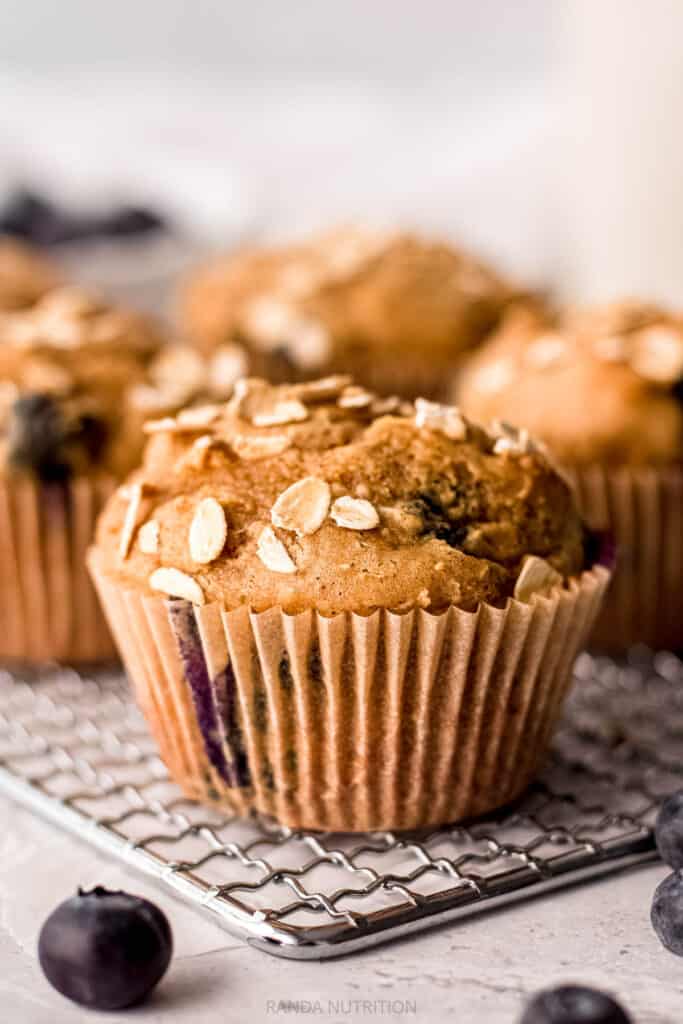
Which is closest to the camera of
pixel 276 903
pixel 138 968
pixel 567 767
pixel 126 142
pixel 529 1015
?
pixel 529 1015

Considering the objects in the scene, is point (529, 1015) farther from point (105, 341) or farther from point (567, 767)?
point (105, 341)

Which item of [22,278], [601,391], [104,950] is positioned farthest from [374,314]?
[104,950]

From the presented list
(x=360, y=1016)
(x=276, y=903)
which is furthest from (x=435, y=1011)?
(x=276, y=903)

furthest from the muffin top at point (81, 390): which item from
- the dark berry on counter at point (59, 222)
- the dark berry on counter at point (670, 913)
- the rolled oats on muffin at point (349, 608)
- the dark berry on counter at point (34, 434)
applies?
the dark berry on counter at point (59, 222)

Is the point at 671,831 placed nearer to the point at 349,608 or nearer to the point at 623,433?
the point at 349,608

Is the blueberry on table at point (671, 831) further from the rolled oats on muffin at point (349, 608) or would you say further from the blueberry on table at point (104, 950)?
the blueberry on table at point (104, 950)
